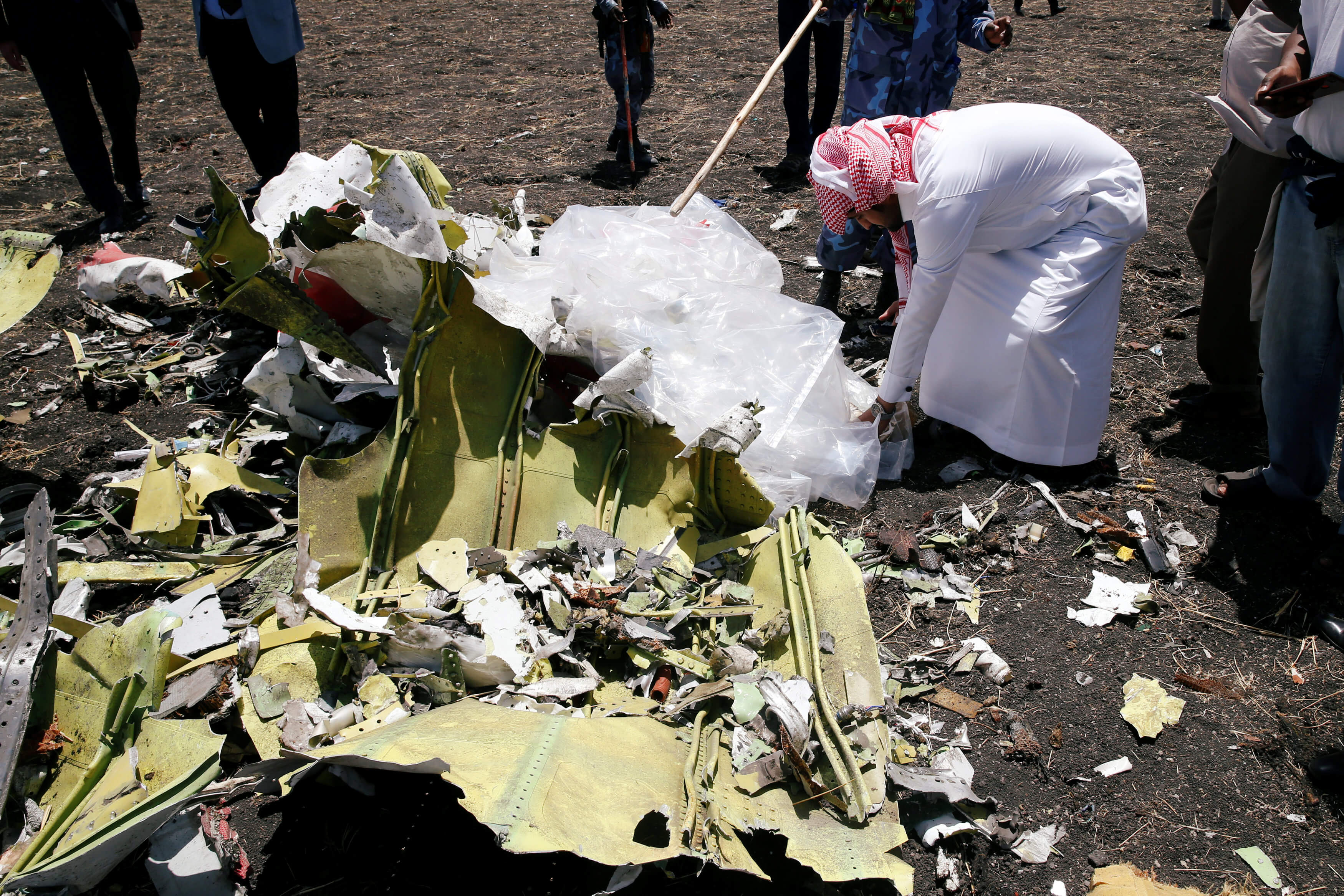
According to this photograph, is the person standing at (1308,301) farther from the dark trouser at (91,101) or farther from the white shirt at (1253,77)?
the dark trouser at (91,101)

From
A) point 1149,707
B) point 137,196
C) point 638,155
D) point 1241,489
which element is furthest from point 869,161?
point 137,196

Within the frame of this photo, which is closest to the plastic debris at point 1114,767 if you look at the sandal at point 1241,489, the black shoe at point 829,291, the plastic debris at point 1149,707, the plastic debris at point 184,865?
the plastic debris at point 1149,707

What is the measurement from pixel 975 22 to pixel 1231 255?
1751mm

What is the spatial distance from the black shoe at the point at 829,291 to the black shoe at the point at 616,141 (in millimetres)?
2917

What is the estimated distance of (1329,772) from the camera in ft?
A: 7.32

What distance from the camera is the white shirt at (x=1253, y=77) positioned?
293 cm

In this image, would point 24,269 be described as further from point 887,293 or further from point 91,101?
point 887,293

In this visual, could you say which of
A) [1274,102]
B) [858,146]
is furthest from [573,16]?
[1274,102]

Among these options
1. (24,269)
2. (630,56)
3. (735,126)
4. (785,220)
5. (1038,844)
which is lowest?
(1038,844)

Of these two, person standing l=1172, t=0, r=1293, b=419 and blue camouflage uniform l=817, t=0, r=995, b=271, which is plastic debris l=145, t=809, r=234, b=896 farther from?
person standing l=1172, t=0, r=1293, b=419

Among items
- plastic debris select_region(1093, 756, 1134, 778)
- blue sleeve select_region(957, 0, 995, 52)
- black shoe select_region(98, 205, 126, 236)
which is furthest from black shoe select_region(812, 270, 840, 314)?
black shoe select_region(98, 205, 126, 236)

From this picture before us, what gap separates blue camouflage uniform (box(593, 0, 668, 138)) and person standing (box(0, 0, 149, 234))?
3.26 meters

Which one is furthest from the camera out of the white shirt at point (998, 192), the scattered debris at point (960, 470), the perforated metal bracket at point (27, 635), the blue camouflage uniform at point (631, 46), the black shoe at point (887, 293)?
the blue camouflage uniform at point (631, 46)

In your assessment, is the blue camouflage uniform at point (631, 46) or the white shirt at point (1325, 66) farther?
the blue camouflage uniform at point (631, 46)
